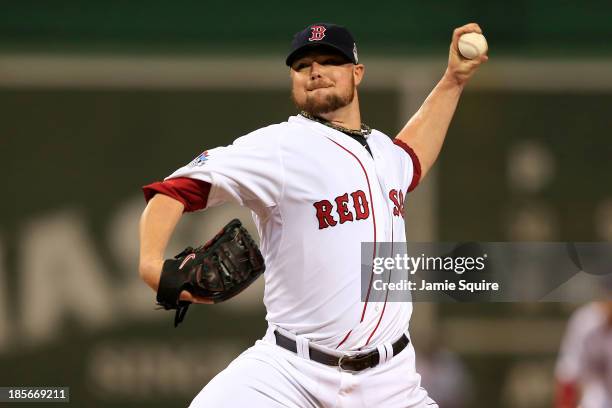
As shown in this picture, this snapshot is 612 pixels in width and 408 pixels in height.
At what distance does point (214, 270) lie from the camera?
3176 mm

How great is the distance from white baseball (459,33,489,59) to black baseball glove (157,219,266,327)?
1.28 metres

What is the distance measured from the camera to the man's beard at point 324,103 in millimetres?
3715

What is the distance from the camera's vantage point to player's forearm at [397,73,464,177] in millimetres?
4066

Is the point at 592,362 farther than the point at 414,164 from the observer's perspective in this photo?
Yes

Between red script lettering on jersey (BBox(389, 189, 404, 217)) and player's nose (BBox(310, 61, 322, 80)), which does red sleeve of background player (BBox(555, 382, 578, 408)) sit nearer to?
red script lettering on jersey (BBox(389, 189, 404, 217))

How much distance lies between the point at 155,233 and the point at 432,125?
1.32 meters

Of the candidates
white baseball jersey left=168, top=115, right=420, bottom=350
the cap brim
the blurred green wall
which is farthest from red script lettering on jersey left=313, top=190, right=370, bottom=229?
the blurred green wall

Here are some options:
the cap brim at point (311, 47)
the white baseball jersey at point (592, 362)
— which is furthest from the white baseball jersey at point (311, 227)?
the white baseball jersey at point (592, 362)

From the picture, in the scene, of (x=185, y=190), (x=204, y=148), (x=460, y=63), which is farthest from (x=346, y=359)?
(x=204, y=148)

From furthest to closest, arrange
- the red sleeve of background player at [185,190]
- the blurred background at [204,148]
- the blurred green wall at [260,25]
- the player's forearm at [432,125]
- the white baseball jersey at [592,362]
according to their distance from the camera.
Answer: the blurred green wall at [260,25]
the blurred background at [204,148]
the white baseball jersey at [592,362]
the player's forearm at [432,125]
the red sleeve of background player at [185,190]

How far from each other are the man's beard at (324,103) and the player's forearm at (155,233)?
662 millimetres

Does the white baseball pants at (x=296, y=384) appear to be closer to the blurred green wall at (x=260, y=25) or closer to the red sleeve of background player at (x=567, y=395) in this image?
the red sleeve of background player at (x=567, y=395)

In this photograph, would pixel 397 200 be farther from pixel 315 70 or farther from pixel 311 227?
pixel 315 70

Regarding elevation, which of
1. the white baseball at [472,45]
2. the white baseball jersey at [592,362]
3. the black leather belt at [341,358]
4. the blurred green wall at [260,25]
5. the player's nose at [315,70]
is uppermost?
the blurred green wall at [260,25]
